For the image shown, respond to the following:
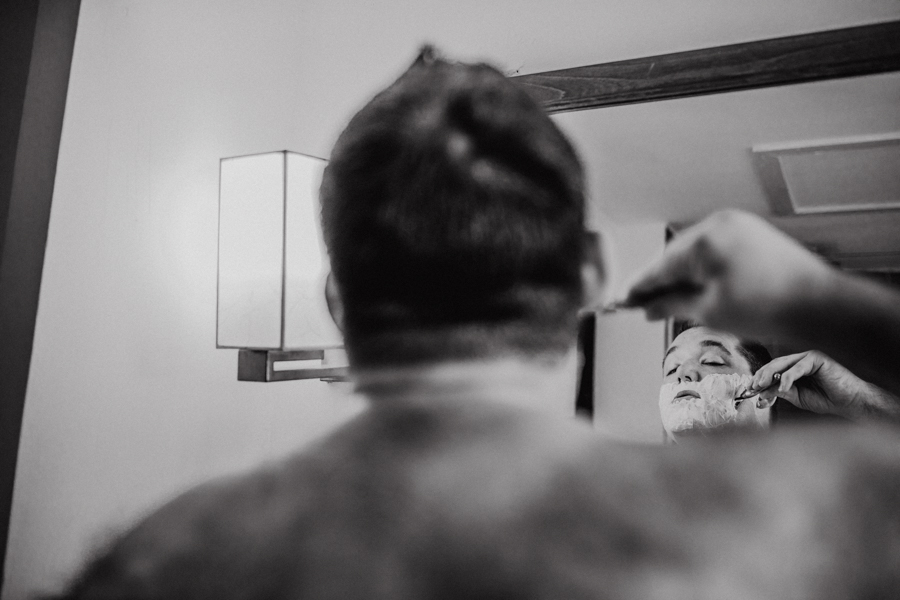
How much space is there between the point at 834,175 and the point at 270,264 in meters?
0.71

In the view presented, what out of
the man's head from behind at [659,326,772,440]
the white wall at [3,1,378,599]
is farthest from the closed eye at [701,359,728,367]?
the white wall at [3,1,378,599]

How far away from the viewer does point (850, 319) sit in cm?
36

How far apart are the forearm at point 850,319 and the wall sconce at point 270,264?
73cm

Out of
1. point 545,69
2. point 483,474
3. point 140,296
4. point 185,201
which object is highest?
point 545,69

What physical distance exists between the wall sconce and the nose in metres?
0.45

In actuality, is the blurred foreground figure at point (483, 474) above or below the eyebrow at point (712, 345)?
below

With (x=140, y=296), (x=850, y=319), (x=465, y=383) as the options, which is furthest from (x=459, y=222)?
(x=140, y=296)

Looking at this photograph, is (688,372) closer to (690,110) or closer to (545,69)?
(690,110)

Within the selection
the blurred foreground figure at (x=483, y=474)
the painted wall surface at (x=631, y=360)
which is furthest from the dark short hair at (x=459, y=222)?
the painted wall surface at (x=631, y=360)

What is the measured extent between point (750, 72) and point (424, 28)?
481 millimetres

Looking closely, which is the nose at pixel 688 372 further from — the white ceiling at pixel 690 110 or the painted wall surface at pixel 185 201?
the white ceiling at pixel 690 110

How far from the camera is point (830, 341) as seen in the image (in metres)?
0.37

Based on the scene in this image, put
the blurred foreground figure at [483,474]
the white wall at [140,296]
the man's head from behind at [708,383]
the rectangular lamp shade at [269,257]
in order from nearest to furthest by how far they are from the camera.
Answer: the blurred foreground figure at [483,474], the man's head from behind at [708,383], the white wall at [140,296], the rectangular lamp shade at [269,257]

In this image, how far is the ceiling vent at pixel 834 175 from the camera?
0.83 metres
